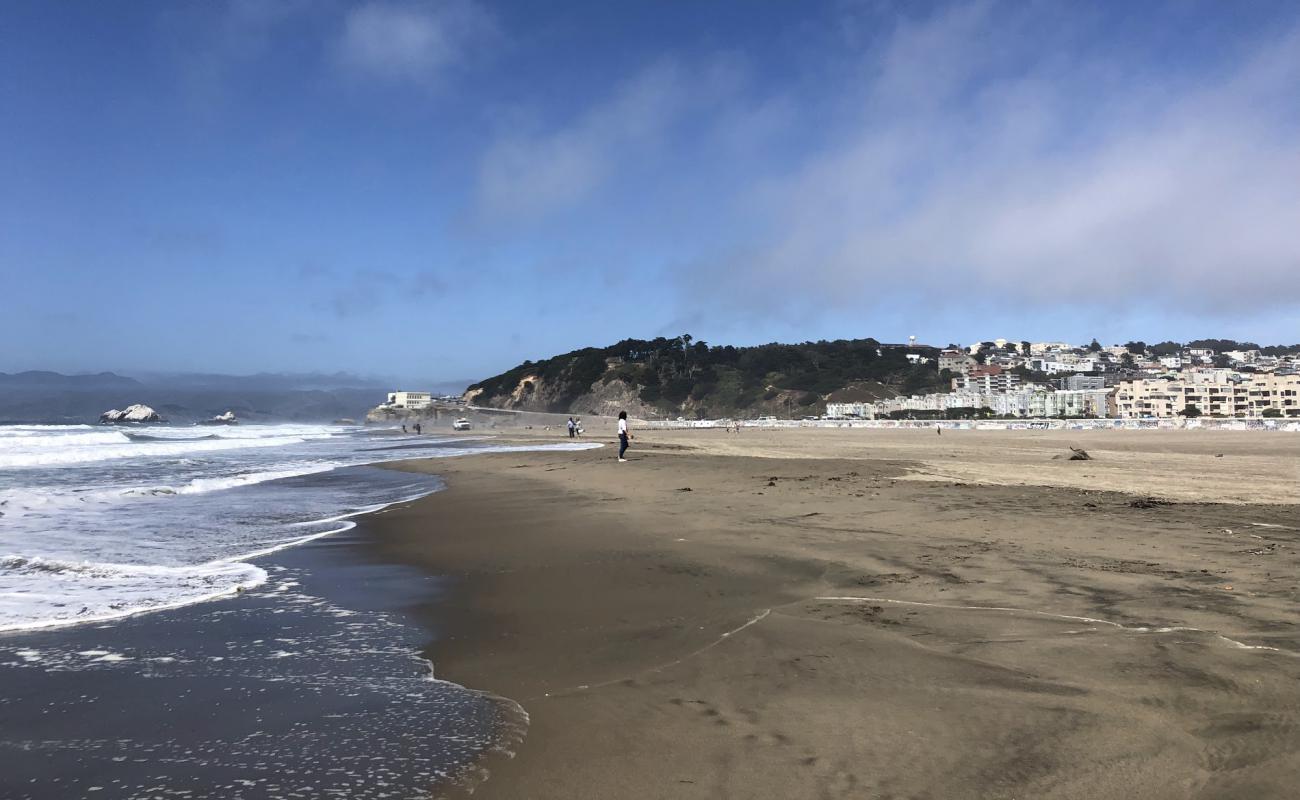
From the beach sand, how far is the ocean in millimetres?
400

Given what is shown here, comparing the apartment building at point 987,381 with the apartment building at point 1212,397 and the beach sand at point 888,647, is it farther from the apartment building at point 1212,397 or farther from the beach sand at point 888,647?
the beach sand at point 888,647

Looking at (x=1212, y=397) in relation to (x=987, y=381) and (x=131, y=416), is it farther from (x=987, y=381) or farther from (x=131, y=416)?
(x=131, y=416)

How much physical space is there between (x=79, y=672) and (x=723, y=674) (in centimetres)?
362

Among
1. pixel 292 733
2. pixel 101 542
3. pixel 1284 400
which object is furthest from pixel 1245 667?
pixel 1284 400

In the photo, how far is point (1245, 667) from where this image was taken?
343 cm

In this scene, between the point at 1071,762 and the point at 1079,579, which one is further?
the point at 1079,579

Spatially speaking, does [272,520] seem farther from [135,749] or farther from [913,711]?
[913,711]

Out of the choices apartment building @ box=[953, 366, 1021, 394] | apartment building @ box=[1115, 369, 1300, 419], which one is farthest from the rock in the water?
apartment building @ box=[1115, 369, 1300, 419]

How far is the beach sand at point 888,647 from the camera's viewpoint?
2.65 meters

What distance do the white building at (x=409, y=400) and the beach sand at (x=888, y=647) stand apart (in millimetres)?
133401

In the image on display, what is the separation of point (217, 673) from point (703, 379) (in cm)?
13406

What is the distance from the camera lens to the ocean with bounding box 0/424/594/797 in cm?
278

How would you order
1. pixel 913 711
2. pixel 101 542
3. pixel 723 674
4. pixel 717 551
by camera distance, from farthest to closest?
pixel 101 542
pixel 717 551
pixel 723 674
pixel 913 711

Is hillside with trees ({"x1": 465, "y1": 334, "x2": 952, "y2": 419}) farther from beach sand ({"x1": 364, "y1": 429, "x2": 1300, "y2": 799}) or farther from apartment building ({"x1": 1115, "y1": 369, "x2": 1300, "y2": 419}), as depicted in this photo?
beach sand ({"x1": 364, "y1": 429, "x2": 1300, "y2": 799})
